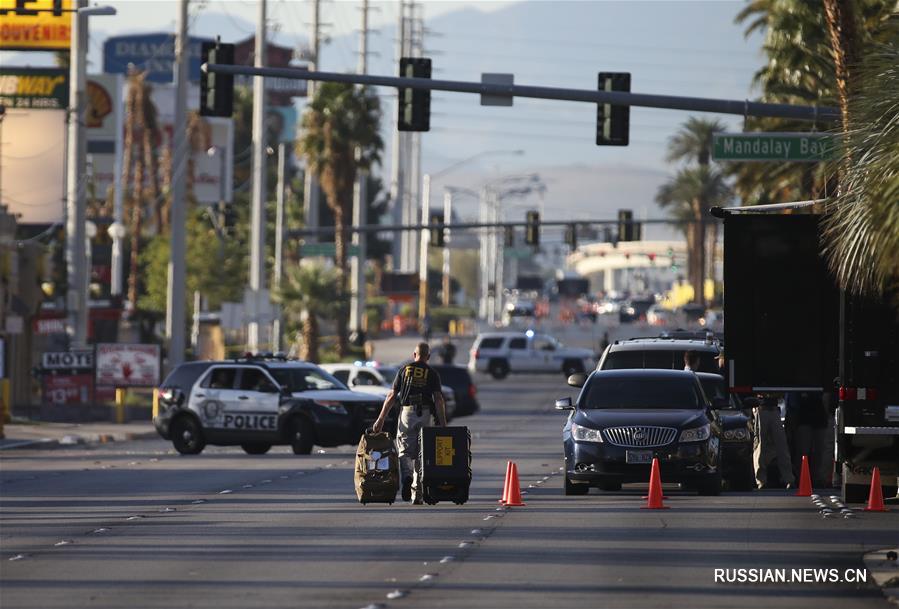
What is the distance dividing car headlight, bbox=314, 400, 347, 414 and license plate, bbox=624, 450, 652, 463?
1251 cm

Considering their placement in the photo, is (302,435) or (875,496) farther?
(302,435)

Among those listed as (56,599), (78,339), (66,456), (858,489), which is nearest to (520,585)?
(56,599)

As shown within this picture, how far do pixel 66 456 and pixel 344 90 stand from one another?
1660 inches

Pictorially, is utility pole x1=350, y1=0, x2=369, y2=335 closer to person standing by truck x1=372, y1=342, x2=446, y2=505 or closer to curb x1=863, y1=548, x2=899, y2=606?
person standing by truck x1=372, y1=342, x2=446, y2=505

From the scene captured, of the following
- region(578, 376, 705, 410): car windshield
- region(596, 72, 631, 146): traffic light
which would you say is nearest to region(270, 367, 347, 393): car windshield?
region(596, 72, 631, 146): traffic light

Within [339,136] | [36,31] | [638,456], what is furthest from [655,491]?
[339,136]

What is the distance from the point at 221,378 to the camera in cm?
3525

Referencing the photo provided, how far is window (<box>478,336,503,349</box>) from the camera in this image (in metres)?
78.1

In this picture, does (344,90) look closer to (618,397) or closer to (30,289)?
(30,289)

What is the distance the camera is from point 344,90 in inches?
2992

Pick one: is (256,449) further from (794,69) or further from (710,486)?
(794,69)

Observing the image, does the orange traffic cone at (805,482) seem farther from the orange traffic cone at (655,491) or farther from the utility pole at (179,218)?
the utility pole at (179,218)

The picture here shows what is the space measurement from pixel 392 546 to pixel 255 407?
17619 mm

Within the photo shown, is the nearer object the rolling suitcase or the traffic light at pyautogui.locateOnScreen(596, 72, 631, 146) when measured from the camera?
the rolling suitcase
